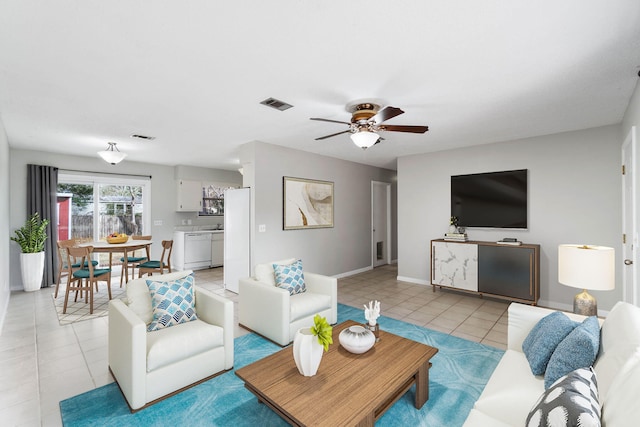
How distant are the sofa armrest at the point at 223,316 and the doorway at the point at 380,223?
487 cm

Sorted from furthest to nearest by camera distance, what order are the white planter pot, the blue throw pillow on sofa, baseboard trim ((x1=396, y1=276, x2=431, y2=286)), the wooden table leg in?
1. baseboard trim ((x1=396, y1=276, x2=431, y2=286))
2. the white planter pot
3. the wooden table leg
4. the blue throw pillow on sofa

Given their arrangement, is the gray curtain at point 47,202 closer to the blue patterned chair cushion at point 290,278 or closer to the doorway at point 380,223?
the blue patterned chair cushion at point 290,278

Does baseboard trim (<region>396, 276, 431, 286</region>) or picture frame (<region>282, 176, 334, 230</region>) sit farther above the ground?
picture frame (<region>282, 176, 334, 230</region>)

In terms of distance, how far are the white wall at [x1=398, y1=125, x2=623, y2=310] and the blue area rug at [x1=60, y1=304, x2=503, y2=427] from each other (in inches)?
96.4

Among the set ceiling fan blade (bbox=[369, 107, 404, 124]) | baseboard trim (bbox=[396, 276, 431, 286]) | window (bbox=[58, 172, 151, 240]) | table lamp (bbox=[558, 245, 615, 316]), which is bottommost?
baseboard trim (bbox=[396, 276, 431, 286])

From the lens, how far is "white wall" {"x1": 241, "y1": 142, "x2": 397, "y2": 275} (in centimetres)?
475

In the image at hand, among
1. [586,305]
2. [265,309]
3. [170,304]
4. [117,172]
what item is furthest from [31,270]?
[586,305]

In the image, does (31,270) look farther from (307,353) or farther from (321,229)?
(307,353)

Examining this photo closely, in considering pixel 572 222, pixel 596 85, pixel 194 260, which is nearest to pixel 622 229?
pixel 572 222

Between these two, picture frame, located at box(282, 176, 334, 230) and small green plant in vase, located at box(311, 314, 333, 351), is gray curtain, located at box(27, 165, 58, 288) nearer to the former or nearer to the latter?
picture frame, located at box(282, 176, 334, 230)

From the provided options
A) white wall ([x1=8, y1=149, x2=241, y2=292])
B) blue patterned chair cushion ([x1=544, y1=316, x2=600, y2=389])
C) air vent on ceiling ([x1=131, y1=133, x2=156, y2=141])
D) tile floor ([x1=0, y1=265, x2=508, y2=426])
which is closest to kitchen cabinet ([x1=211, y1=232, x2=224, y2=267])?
white wall ([x1=8, y1=149, x2=241, y2=292])

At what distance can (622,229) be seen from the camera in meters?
3.71

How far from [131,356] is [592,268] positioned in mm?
3202

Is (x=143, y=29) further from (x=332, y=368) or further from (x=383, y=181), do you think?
(x=383, y=181)
